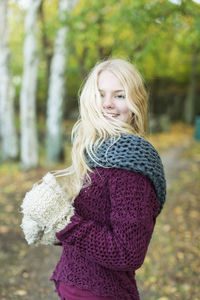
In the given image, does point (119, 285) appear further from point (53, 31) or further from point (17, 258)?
point (53, 31)

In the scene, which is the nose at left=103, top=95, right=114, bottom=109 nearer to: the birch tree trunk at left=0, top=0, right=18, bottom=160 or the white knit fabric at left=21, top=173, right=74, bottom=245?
the white knit fabric at left=21, top=173, right=74, bottom=245

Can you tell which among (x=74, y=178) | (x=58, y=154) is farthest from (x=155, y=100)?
(x=74, y=178)

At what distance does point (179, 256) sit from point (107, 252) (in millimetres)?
3448

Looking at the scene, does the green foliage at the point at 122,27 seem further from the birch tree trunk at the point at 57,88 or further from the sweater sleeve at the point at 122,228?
the sweater sleeve at the point at 122,228

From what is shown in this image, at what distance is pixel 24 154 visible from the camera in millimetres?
9156

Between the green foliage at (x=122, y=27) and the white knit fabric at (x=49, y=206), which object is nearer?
the white knit fabric at (x=49, y=206)

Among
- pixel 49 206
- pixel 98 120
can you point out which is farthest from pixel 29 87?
pixel 49 206

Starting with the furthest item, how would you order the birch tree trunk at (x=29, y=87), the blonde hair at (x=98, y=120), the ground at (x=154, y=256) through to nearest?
1. the birch tree trunk at (x=29, y=87)
2. the ground at (x=154, y=256)
3. the blonde hair at (x=98, y=120)

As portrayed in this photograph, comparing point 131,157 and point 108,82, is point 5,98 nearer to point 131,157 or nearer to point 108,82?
point 108,82

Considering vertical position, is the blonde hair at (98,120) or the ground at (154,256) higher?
the blonde hair at (98,120)

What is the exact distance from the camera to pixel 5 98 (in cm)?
938

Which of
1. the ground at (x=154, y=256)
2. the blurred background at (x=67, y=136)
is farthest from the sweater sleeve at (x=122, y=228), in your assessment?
the ground at (x=154, y=256)

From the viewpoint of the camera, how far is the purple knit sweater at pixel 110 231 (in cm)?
134

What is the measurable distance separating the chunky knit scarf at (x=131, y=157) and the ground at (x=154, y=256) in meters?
2.75
